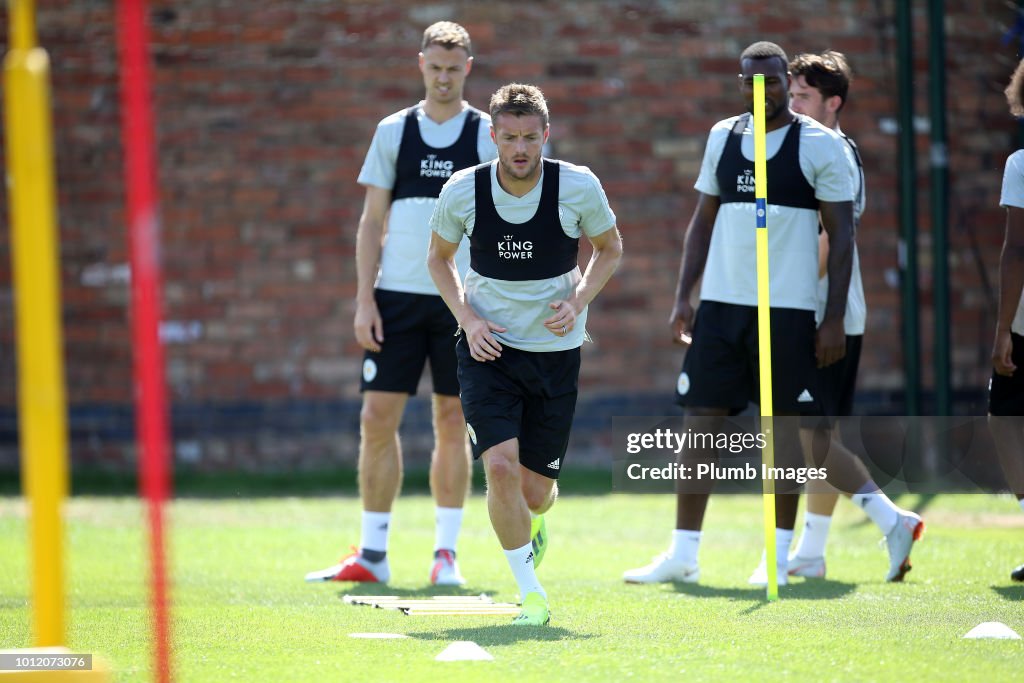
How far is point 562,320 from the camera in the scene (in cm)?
550

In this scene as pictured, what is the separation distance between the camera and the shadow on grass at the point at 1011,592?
237 inches

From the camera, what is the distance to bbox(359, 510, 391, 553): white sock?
22.6 feet

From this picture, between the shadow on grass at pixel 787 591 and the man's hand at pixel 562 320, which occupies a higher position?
the man's hand at pixel 562 320

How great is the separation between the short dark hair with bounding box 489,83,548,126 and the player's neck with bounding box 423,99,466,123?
150 centimetres

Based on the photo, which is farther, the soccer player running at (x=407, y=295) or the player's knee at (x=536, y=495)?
the soccer player running at (x=407, y=295)

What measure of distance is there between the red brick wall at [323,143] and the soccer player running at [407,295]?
13.6 ft

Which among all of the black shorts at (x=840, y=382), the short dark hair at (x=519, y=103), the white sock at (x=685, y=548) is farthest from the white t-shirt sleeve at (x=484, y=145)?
the white sock at (x=685, y=548)

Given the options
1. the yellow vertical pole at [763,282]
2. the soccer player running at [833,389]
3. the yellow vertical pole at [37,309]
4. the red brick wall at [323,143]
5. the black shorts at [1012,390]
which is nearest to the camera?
the yellow vertical pole at [37,309]

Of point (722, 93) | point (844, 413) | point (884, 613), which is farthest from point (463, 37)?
point (722, 93)

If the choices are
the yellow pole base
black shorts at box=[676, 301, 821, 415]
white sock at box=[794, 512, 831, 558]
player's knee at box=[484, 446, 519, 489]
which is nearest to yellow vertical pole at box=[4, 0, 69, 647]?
the yellow pole base

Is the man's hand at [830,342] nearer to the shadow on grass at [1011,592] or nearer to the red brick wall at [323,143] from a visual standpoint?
the shadow on grass at [1011,592]

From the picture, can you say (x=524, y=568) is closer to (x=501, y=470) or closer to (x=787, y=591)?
(x=501, y=470)

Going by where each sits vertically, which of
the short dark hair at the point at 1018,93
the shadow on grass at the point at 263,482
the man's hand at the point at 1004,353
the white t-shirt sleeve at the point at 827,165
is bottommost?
the shadow on grass at the point at 263,482

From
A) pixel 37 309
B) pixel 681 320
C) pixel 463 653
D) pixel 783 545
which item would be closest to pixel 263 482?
pixel 681 320
